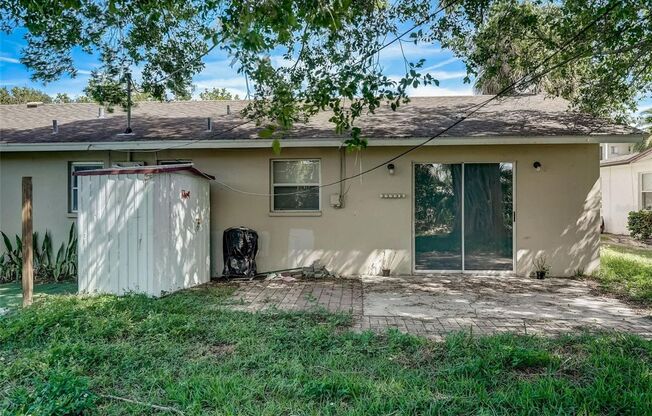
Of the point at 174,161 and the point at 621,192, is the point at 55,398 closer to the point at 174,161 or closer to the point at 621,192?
the point at 174,161

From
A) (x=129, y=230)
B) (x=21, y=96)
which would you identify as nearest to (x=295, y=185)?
(x=129, y=230)

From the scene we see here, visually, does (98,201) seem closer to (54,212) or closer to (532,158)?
(54,212)

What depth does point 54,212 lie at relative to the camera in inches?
332

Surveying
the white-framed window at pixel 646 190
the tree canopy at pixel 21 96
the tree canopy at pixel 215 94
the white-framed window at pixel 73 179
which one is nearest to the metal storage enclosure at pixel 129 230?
the white-framed window at pixel 73 179

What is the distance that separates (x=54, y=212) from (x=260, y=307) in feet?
19.1

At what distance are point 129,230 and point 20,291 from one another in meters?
2.69

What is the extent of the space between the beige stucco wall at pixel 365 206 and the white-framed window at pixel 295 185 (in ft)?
0.56

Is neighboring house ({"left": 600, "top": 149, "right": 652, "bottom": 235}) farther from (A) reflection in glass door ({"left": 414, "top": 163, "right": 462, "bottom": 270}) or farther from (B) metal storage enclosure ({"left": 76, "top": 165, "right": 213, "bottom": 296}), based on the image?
(B) metal storage enclosure ({"left": 76, "top": 165, "right": 213, "bottom": 296})

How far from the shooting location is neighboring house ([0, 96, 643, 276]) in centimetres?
784

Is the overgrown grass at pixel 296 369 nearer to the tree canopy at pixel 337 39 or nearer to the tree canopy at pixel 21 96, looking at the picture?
the tree canopy at pixel 337 39

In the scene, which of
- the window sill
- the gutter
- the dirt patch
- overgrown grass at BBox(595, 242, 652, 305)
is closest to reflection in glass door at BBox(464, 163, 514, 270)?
the gutter

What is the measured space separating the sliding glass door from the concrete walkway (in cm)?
43

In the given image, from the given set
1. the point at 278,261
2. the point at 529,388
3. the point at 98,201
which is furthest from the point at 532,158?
the point at 98,201

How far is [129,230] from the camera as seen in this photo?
6.16m
